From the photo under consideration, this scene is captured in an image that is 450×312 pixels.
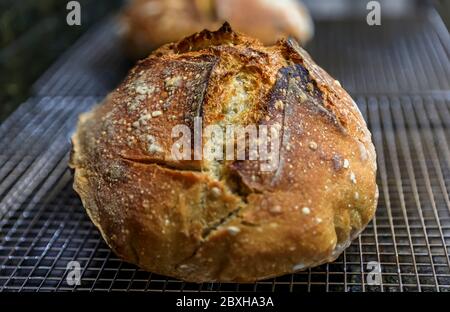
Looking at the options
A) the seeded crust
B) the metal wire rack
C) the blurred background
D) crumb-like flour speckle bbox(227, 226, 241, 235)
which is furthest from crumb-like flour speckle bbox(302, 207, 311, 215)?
the blurred background

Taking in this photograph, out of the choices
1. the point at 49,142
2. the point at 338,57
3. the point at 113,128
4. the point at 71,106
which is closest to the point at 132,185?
the point at 113,128

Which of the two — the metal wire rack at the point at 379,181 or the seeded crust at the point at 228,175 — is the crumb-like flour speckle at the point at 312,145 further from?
the metal wire rack at the point at 379,181

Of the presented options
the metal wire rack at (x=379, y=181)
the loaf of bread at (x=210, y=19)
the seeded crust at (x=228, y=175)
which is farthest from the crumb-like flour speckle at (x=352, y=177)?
the loaf of bread at (x=210, y=19)

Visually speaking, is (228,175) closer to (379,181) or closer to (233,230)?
(233,230)

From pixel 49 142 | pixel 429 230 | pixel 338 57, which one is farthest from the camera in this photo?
pixel 338 57

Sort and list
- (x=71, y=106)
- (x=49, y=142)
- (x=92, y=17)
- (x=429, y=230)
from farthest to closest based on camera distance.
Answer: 1. (x=92, y=17)
2. (x=71, y=106)
3. (x=49, y=142)
4. (x=429, y=230)

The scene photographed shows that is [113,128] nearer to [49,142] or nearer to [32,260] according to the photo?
[32,260]
